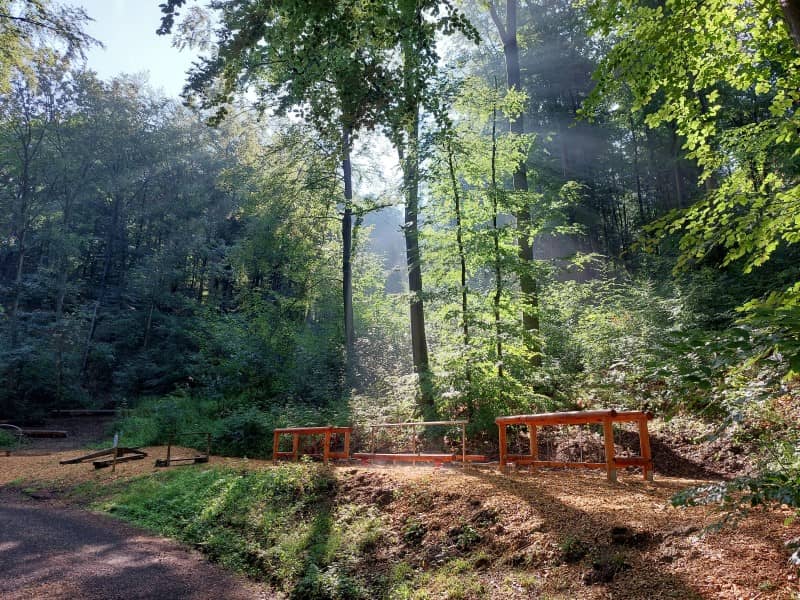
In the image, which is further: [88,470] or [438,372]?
[88,470]

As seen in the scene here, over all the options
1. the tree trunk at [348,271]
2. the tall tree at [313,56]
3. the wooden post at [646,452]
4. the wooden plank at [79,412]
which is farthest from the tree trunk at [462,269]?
the wooden plank at [79,412]

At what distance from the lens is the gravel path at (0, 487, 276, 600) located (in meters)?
5.29

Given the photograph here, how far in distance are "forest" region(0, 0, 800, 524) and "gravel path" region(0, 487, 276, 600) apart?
18.1 ft

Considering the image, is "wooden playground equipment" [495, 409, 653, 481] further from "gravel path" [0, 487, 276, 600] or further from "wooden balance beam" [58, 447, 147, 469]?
"wooden balance beam" [58, 447, 147, 469]

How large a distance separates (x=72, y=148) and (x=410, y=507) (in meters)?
29.7

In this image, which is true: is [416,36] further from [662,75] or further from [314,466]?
[314,466]

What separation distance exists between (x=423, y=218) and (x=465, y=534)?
8160 mm

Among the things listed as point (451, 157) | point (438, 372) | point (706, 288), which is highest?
point (451, 157)

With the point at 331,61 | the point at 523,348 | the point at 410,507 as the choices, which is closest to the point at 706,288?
the point at 523,348

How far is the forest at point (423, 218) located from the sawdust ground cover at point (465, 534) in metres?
0.79

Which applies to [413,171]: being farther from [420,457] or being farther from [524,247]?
[420,457]

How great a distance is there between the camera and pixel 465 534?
5082mm

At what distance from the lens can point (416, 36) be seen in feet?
17.2

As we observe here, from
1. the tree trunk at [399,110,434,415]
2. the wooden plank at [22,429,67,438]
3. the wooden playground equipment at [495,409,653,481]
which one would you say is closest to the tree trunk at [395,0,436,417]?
the tree trunk at [399,110,434,415]
